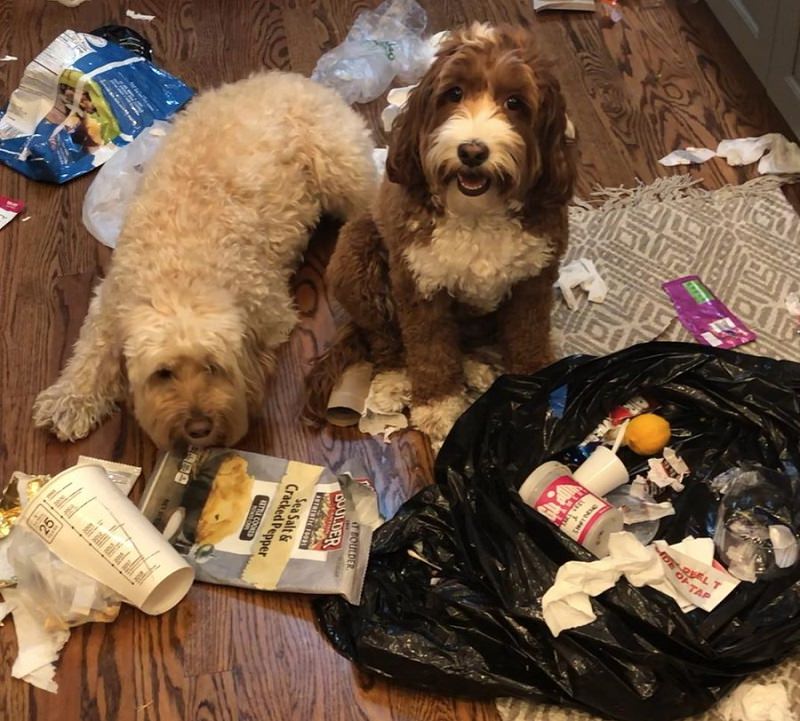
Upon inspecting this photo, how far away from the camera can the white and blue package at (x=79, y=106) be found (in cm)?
314

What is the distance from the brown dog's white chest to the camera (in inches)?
77.6

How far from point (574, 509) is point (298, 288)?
117cm

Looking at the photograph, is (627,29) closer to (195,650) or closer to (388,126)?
(388,126)

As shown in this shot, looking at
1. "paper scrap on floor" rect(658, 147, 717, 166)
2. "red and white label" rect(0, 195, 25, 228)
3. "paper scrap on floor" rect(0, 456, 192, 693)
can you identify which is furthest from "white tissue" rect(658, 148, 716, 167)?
"red and white label" rect(0, 195, 25, 228)

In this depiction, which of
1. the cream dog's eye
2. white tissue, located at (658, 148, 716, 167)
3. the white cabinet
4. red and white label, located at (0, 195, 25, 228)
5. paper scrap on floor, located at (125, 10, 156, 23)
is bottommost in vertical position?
red and white label, located at (0, 195, 25, 228)

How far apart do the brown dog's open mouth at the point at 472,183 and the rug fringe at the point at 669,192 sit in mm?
1124

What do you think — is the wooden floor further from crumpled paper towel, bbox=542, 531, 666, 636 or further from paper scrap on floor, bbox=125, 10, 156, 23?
crumpled paper towel, bbox=542, 531, 666, 636

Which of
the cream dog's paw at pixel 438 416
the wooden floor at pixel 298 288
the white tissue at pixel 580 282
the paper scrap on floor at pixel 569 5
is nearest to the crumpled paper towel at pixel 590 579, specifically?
the wooden floor at pixel 298 288

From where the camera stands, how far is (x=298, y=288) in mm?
2752

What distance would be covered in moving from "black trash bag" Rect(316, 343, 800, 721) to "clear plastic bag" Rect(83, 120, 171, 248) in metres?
1.41

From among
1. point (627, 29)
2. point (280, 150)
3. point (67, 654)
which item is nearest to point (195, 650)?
point (67, 654)

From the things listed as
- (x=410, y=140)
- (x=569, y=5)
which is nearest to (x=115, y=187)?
(x=410, y=140)

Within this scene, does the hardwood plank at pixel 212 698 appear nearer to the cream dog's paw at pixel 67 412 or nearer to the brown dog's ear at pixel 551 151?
the cream dog's paw at pixel 67 412

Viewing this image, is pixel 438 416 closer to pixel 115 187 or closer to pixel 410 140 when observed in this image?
pixel 410 140
